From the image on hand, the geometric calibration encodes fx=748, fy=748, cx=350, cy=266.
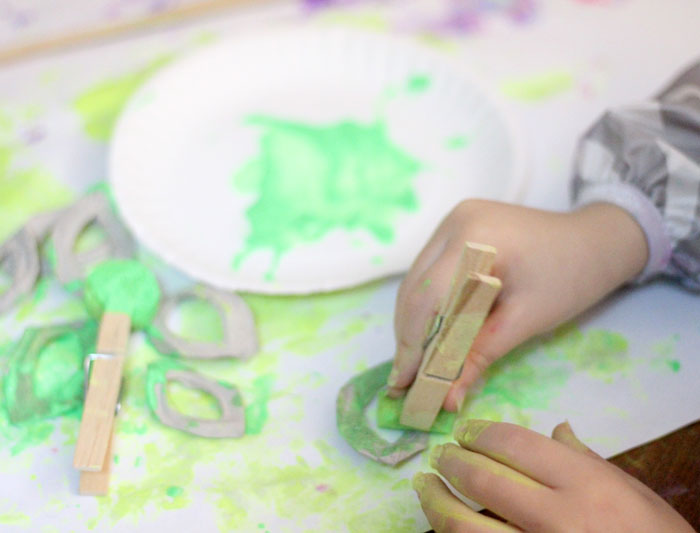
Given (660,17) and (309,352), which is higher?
(660,17)

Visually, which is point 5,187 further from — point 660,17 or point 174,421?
point 660,17

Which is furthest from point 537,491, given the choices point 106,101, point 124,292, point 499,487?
point 106,101

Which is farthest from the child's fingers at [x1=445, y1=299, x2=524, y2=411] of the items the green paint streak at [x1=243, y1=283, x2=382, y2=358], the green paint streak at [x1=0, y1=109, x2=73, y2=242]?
the green paint streak at [x1=0, y1=109, x2=73, y2=242]

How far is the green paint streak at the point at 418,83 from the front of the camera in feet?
2.49

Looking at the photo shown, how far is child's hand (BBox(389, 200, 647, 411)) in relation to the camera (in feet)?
1.64

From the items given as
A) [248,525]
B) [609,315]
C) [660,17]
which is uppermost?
[660,17]

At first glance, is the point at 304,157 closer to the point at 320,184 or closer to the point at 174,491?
the point at 320,184

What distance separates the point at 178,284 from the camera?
0.63 metres

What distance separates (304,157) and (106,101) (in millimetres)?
234

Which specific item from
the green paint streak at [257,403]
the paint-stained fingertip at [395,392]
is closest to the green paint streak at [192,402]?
the green paint streak at [257,403]

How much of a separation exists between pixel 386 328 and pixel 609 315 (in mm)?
178

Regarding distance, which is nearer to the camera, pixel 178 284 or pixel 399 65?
pixel 178 284

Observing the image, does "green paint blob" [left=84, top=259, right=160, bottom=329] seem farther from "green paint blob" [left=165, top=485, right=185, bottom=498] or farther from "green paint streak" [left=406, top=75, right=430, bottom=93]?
"green paint streak" [left=406, top=75, right=430, bottom=93]

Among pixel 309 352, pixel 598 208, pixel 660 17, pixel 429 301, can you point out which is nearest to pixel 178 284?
pixel 309 352
